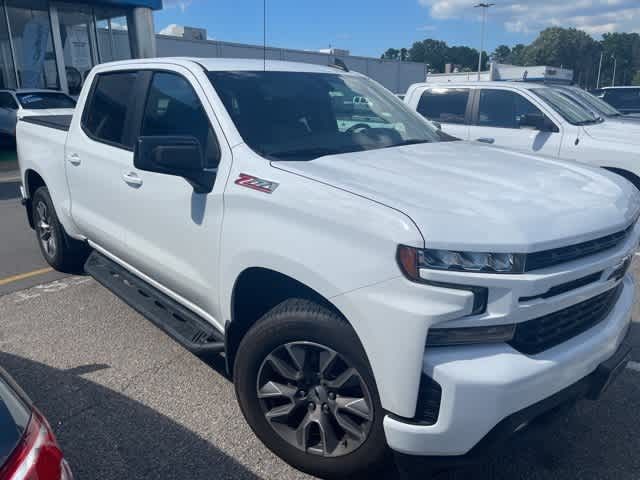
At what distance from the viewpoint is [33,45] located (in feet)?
68.9

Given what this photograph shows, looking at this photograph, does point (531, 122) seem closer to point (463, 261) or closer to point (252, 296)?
point (252, 296)

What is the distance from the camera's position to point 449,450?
211cm

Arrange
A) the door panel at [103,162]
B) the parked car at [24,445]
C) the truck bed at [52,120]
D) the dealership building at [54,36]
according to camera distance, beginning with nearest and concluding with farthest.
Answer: the parked car at [24,445] < the door panel at [103,162] < the truck bed at [52,120] < the dealership building at [54,36]

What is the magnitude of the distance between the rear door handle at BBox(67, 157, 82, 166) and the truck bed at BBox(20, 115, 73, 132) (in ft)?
1.06

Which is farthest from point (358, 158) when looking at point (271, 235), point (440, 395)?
→ point (440, 395)

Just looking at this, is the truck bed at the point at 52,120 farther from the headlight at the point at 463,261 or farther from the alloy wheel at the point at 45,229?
the headlight at the point at 463,261

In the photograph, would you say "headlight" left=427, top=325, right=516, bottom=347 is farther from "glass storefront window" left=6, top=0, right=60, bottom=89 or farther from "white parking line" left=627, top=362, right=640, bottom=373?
"glass storefront window" left=6, top=0, right=60, bottom=89

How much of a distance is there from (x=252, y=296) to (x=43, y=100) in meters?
14.9

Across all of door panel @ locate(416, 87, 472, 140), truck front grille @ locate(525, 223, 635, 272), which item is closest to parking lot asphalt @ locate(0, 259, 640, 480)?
truck front grille @ locate(525, 223, 635, 272)

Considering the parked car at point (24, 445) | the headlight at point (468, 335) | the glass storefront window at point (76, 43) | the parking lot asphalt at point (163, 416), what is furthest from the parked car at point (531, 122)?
the glass storefront window at point (76, 43)

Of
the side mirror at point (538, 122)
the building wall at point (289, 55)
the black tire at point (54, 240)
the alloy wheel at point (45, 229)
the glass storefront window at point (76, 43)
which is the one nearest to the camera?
the black tire at point (54, 240)

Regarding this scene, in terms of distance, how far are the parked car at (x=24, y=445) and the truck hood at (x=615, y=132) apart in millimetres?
7240

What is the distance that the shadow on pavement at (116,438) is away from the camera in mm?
2701

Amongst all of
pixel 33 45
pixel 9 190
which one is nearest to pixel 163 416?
pixel 9 190
